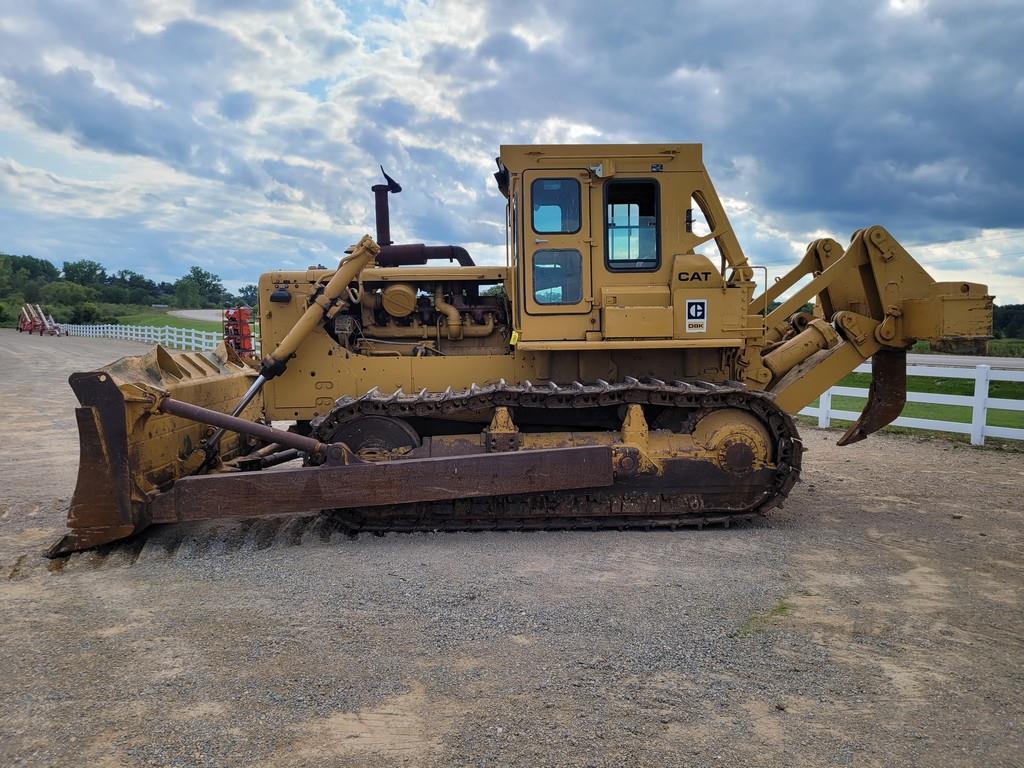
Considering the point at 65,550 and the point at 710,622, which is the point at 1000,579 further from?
the point at 65,550

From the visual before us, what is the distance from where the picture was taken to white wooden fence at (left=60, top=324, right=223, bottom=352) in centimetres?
3216

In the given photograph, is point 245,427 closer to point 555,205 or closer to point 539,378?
point 539,378

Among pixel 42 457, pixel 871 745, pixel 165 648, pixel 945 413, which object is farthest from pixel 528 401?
pixel 945 413

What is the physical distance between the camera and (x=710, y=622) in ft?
13.8

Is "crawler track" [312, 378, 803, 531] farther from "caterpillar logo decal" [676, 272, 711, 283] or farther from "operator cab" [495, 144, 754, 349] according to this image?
"caterpillar logo decal" [676, 272, 711, 283]

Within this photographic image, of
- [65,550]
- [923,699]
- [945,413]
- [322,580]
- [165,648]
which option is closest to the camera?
[923,699]

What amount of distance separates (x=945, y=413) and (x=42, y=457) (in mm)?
16770

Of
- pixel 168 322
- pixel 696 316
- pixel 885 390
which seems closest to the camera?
pixel 696 316

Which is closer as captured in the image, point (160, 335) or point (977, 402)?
point (977, 402)

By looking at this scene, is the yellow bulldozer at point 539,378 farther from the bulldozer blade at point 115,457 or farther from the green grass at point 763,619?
the green grass at point 763,619

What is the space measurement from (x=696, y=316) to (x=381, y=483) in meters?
3.22

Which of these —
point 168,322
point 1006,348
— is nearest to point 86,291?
point 168,322

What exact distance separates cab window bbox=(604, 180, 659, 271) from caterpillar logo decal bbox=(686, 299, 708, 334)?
0.51 meters

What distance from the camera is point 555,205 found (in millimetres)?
6461
